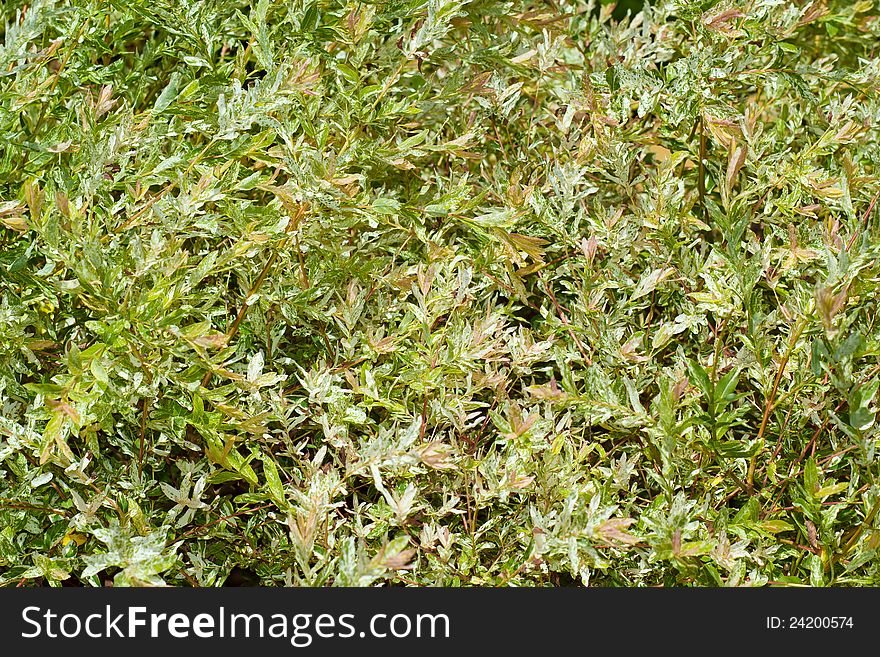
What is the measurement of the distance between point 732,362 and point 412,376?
1.75ft

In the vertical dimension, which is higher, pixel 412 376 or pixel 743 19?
pixel 743 19

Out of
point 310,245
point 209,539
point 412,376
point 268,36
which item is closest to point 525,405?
point 412,376

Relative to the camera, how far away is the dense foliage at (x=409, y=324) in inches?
49.9

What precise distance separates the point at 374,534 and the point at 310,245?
0.51 meters

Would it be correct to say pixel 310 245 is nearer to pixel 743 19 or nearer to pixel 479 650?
pixel 479 650

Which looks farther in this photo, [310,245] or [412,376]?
[310,245]

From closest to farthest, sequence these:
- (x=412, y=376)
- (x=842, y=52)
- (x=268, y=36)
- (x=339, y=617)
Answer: (x=339, y=617), (x=412, y=376), (x=268, y=36), (x=842, y=52)

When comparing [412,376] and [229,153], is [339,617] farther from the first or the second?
[229,153]

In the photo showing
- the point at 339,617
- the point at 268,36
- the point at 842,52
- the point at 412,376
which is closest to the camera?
the point at 339,617

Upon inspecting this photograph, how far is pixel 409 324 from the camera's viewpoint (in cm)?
142

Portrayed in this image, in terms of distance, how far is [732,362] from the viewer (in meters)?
1.43

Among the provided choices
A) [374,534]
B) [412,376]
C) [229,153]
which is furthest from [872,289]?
[229,153]

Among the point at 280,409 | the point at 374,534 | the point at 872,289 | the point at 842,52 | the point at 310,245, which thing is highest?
the point at 842,52

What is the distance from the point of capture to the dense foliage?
1268 mm
